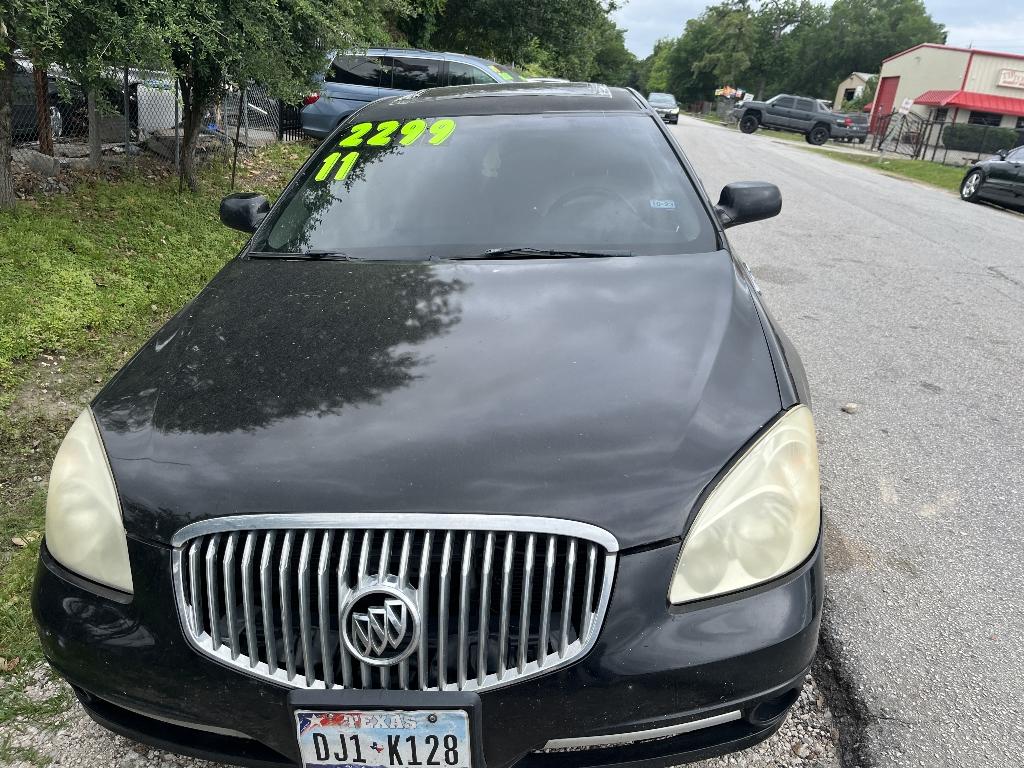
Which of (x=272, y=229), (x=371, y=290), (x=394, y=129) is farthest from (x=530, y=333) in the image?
(x=394, y=129)

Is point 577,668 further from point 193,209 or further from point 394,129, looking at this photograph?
point 193,209

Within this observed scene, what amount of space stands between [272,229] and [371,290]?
770 mm

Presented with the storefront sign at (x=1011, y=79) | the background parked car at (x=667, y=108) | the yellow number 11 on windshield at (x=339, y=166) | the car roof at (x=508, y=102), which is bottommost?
the yellow number 11 on windshield at (x=339, y=166)

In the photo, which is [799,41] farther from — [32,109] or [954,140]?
[32,109]

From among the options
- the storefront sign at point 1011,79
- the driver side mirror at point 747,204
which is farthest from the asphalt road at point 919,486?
the storefront sign at point 1011,79

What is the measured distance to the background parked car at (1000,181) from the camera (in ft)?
43.4

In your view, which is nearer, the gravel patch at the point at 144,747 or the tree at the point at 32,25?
the gravel patch at the point at 144,747

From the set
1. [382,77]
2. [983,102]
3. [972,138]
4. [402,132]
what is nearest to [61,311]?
[402,132]

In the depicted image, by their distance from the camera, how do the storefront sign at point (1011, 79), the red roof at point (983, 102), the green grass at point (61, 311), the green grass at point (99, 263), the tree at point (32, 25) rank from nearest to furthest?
the green grass at point (61, 311) → the green grass at point (99, 263) → the tree at point (32, 25) → the red roof at point (983, 102) → the storefront sign at point (1011, 79)

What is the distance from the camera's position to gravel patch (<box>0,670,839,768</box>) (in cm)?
200

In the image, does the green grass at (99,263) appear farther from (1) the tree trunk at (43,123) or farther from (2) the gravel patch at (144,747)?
(2) the gravel patch at (144,747)

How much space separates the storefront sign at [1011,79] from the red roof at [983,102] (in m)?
0.63

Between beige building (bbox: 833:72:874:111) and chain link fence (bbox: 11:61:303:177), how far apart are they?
67.3m

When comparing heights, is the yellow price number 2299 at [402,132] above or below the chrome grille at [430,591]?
above
